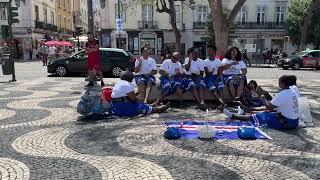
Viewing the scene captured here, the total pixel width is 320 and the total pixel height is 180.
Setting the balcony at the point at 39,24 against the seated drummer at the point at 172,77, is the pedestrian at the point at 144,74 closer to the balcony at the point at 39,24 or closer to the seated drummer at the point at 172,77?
the seated drummer at the point at 172,77

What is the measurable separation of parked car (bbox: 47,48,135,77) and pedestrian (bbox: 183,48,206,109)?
32.9ft

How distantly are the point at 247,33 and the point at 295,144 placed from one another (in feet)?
139

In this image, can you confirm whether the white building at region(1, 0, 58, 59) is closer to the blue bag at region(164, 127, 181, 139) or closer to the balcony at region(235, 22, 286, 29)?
the balcony at region(235, 22, 286, 29)

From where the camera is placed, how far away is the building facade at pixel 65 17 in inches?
2390

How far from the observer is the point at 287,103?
23.6 feet

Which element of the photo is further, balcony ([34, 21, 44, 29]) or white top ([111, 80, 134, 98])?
balcony ([34, 21, 44, 29])

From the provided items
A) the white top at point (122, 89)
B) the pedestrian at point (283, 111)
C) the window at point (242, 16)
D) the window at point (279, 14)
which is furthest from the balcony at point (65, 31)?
the pedestrian at point (283, 111)

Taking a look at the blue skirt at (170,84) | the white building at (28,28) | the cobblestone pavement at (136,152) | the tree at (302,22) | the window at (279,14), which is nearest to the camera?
the cobblestone pavement at (136,152)

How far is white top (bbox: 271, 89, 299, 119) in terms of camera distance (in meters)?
7.19

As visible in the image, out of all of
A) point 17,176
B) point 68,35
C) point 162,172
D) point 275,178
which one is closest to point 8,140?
Result: point 17,176

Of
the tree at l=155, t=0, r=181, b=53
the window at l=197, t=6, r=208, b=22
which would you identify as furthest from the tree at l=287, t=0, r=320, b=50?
the tree at l=155, t=0, r=181, b=53

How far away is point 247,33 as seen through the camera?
47.5m

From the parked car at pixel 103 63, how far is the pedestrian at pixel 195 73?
32.9 feet

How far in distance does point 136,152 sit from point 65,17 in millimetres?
61770
